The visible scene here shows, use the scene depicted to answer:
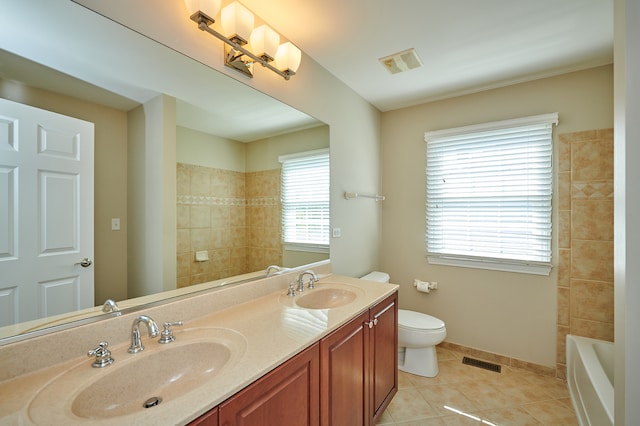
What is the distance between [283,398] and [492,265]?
222 centimetres

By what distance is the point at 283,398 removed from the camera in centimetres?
92

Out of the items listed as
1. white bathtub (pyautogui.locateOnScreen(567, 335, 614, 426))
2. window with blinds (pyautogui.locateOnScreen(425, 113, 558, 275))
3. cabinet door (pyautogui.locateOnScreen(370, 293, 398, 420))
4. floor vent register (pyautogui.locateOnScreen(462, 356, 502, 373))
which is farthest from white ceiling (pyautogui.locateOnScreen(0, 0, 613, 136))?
floor vent register (pyautogui.locateOnScreen(462, 356, 502, 373))

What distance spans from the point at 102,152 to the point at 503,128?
277 cm

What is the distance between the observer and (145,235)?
1.13 metres

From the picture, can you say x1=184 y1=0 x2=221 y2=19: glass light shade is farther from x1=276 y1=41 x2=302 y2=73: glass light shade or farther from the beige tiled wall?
the beige tiled wall

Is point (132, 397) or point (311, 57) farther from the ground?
point (311, 57)

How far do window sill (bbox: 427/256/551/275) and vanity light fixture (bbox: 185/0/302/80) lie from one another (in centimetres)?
214

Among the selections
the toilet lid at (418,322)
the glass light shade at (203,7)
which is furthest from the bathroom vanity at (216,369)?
the glass light shade at (203,7)

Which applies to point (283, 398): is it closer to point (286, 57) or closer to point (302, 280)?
point (302, 280)

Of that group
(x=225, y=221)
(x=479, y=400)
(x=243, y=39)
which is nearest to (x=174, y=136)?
(x=225, y=221)

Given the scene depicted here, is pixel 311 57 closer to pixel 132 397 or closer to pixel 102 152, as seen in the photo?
pixel 102 152

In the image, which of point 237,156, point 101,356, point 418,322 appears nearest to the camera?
point 101,356

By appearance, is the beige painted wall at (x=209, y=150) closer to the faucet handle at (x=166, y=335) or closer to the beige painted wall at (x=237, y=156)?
the beige painted wall at (x=237, y=156)

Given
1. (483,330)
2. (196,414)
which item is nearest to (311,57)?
(196,414)
